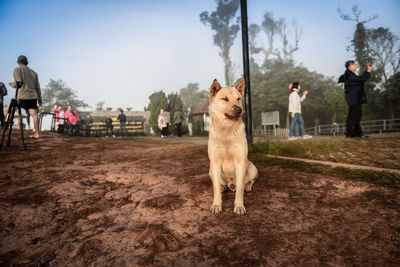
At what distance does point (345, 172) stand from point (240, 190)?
6.65 feet

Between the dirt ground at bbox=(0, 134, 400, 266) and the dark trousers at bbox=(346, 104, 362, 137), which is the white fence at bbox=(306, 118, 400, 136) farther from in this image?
the dirt ground at bbox=(0, 134, 400, 266)

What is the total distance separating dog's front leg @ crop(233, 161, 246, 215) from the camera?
6.81 ft

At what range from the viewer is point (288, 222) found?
1856 millimetres

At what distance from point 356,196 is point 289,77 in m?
31.8

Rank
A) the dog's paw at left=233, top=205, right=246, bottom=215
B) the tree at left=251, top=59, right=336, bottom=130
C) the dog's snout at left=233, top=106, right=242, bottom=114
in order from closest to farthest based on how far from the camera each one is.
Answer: the dog's paw at left=233, top=205, right=246, bottom=215, the dog's snout at left=233, top=106, right=242, bottom=114, the tree at left=251, top=59, right=336, bottom=130

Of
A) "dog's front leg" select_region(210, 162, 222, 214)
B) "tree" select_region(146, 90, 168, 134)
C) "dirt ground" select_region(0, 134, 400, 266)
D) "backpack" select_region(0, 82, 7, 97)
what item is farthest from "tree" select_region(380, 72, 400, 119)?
"backpack" select_region(0, 82, 7, 97)

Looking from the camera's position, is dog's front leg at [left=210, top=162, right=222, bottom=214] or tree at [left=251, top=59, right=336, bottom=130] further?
tree at [left=251, top=59, right=336, bottom=130]

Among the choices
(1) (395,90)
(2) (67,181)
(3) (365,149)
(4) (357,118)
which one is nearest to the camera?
(2) (67,181)

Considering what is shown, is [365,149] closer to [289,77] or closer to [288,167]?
[288,167]

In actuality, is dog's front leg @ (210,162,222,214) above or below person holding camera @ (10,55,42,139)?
below


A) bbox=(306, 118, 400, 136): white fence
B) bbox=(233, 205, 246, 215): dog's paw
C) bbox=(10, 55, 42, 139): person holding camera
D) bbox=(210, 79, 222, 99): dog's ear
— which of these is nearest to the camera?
bbox=(233, 205, 246, 215): dog's paw

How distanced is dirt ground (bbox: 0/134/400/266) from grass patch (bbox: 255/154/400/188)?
0.20 meters

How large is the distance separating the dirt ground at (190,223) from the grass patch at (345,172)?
0.20 meters

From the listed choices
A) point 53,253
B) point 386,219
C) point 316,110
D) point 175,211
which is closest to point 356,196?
point 386,219
